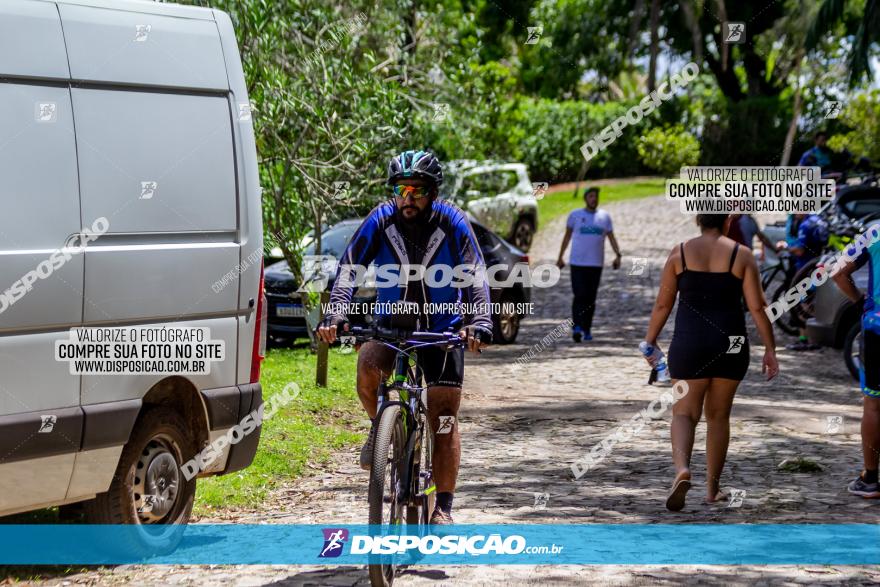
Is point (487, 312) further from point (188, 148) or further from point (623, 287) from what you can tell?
point (623, 287)

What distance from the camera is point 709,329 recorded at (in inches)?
320

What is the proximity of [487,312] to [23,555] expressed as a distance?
262 cm

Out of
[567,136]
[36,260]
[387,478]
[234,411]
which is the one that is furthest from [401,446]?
[567,136]

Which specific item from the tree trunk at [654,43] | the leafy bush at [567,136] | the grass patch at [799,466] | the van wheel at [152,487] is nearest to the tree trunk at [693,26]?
the tree trunk at [654,43]

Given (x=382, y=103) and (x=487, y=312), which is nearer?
(x=487, y=312)

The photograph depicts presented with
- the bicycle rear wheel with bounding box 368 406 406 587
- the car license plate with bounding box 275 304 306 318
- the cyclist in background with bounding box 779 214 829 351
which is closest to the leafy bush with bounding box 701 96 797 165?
the cyclist in background with bounding box 779 214 829 351

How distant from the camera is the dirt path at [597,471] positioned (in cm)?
661

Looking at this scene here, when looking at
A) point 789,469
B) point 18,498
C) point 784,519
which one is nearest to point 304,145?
point 789,469

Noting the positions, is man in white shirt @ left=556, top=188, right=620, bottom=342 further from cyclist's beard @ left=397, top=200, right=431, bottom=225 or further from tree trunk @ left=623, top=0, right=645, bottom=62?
tree trunk @ left=623, top=0, right=645, bottom=62

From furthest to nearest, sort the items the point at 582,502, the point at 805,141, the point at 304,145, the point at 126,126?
the point at 805,141
the point at 304,145
the point at 582,502
the point at 126,126

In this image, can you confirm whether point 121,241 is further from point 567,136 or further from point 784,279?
point 567,136

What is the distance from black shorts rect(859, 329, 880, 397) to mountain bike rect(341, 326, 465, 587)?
331cm

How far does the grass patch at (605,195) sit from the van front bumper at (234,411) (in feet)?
103

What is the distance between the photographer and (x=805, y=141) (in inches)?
1793
